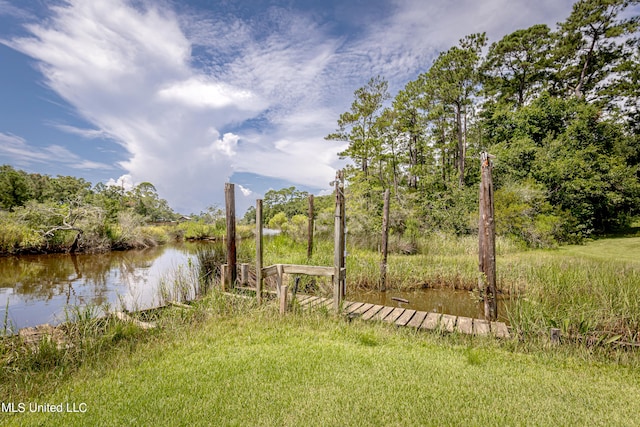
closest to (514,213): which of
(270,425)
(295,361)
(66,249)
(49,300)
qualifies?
(295,361)

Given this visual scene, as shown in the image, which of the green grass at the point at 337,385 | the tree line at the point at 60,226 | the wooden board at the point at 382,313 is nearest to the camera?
the green grass at the point at 337,385

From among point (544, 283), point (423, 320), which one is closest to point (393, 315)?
point (423, 320)

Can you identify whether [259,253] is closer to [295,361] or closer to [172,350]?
[172,350]

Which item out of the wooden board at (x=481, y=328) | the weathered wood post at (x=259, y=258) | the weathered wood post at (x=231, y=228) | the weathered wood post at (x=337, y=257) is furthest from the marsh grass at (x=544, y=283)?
the weathered wood post at (x=259, y=258)

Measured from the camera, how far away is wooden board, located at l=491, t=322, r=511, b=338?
15.4 ft

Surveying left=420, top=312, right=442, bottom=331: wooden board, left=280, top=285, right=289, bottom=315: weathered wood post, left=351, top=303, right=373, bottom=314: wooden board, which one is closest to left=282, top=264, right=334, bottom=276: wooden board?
left=280, top=285, right=289, bottom=315: weathered wood post

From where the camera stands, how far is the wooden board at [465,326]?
493cm

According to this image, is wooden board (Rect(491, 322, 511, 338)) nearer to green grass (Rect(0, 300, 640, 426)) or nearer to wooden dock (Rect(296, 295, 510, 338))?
wooden dock (Rect(296, 295, 510, 338))

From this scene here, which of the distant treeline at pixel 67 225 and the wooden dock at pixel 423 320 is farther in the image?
the distant treeline at pixel 67 225

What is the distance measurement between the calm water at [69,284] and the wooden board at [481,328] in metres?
5.83

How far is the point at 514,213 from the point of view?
15.8m

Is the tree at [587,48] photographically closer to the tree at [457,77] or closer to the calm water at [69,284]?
the tree at [457,77]

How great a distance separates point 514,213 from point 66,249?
25.5 meters

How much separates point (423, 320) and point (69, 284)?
38.1 feet
